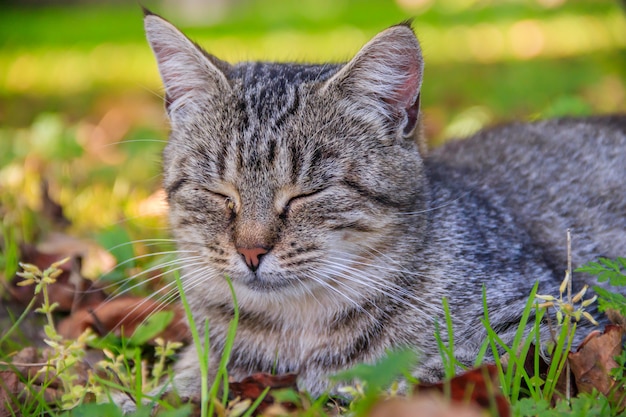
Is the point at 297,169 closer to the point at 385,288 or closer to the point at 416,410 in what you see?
the point at 385,288

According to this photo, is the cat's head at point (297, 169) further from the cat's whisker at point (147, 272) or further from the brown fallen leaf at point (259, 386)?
the brown fallen leaf at point (259, 386)

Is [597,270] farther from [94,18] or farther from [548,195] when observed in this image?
[94,18]

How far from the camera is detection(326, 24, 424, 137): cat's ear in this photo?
2.73 metres

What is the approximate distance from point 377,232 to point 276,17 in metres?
9.34

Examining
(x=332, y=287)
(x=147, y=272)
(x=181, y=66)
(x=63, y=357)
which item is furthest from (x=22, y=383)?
(x=181, y=66)

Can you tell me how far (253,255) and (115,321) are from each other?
989 millimetres

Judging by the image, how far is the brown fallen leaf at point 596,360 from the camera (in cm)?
229

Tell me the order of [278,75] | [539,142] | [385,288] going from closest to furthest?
[385,288] → [278,75] → [539,142]

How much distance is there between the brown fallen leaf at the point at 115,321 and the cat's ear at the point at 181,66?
84 centimetres

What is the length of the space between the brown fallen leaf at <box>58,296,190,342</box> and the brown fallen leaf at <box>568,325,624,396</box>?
1540 millimetres

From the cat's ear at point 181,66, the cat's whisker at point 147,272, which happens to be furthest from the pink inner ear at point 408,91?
the cat's whisker at point 147,272

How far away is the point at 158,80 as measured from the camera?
8.11 meters

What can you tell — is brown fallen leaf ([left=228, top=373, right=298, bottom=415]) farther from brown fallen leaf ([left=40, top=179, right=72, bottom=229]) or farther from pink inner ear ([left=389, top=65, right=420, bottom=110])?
brown fallen leaf ([left=40, top=179, right=72, bottom=229])

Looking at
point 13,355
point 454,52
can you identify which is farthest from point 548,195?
point 454,52
